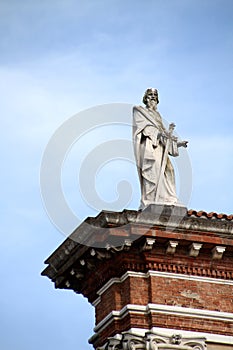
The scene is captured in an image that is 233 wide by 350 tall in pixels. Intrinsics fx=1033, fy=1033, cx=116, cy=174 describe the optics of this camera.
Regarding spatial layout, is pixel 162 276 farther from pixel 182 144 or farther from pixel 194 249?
pixel 182 144

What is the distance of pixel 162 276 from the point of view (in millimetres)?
21234

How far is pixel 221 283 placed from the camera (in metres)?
21.6

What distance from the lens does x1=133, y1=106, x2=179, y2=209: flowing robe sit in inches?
873

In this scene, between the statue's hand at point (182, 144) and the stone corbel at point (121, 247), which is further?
the statue's hand at point (182, 144)

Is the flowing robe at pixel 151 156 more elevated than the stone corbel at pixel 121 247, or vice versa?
the flowing robe at pixel 151 156

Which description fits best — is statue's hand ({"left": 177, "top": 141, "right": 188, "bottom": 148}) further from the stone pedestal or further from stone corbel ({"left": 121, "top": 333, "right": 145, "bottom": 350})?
stone corbel ({"left": 121, "top": 333, "right": 145, "bottom": 350})

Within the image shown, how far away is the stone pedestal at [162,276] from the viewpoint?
68.2ft

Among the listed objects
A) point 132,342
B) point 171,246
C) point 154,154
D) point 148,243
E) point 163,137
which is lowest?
point 132,342

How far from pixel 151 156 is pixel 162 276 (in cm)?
283

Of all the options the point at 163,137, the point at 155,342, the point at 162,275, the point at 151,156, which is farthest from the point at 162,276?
the point at 163,137

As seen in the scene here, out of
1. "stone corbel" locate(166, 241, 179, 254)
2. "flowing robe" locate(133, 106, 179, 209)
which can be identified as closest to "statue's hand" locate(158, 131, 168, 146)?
"flowing robe" locate(133, 106, 179, 209)

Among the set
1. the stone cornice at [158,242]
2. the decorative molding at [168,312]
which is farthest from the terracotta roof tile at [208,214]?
the decorative molding at [168,312]

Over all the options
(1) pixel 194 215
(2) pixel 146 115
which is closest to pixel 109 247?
(1) pixel 194 215

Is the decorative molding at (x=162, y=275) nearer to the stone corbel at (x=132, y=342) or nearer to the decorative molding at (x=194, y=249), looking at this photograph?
the decorative molding at (x=194, y=249)
